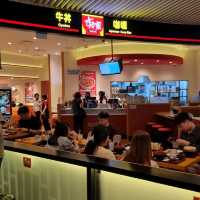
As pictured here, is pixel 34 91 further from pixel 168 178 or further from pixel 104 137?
pixel 168 178

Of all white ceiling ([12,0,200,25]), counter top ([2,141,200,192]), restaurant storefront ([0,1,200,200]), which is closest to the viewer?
counter top ([2,141,200,192])

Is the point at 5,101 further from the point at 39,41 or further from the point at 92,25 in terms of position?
the point at 92,25

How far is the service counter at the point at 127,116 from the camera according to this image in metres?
10.1

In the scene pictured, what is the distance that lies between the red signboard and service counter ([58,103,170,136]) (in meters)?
4.52

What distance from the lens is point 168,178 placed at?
1.58 meters

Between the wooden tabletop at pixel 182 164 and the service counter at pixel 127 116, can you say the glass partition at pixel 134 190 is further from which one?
the service counter at pixel 127 116

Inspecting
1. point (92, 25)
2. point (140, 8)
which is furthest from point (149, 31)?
point (92, 25)

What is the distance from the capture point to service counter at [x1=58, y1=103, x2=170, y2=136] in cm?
1008

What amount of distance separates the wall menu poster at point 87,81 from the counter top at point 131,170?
11236 millimetres

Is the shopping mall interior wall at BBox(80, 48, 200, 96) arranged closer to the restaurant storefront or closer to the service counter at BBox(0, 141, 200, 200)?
the restaurant storefront

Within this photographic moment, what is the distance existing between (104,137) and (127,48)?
8.68 m

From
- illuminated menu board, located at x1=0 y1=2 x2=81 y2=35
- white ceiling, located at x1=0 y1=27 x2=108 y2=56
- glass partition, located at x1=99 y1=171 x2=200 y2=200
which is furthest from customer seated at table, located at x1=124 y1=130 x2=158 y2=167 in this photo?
white ceiling, located at x1=0 y1=27 x2=108 y2=56

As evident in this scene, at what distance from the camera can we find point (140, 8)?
614 centimetres

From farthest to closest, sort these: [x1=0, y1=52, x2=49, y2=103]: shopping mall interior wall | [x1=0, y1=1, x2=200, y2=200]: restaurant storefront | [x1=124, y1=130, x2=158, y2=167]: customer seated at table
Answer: [x1=0, y1=52, x2=49, y2=103]: shopping mall interior wall → [x1=124, y1=130, x2=158, y2=167]: customer seated at table → [x1=0, y1=1, x2=200, y2=200]: restaurant storefront
